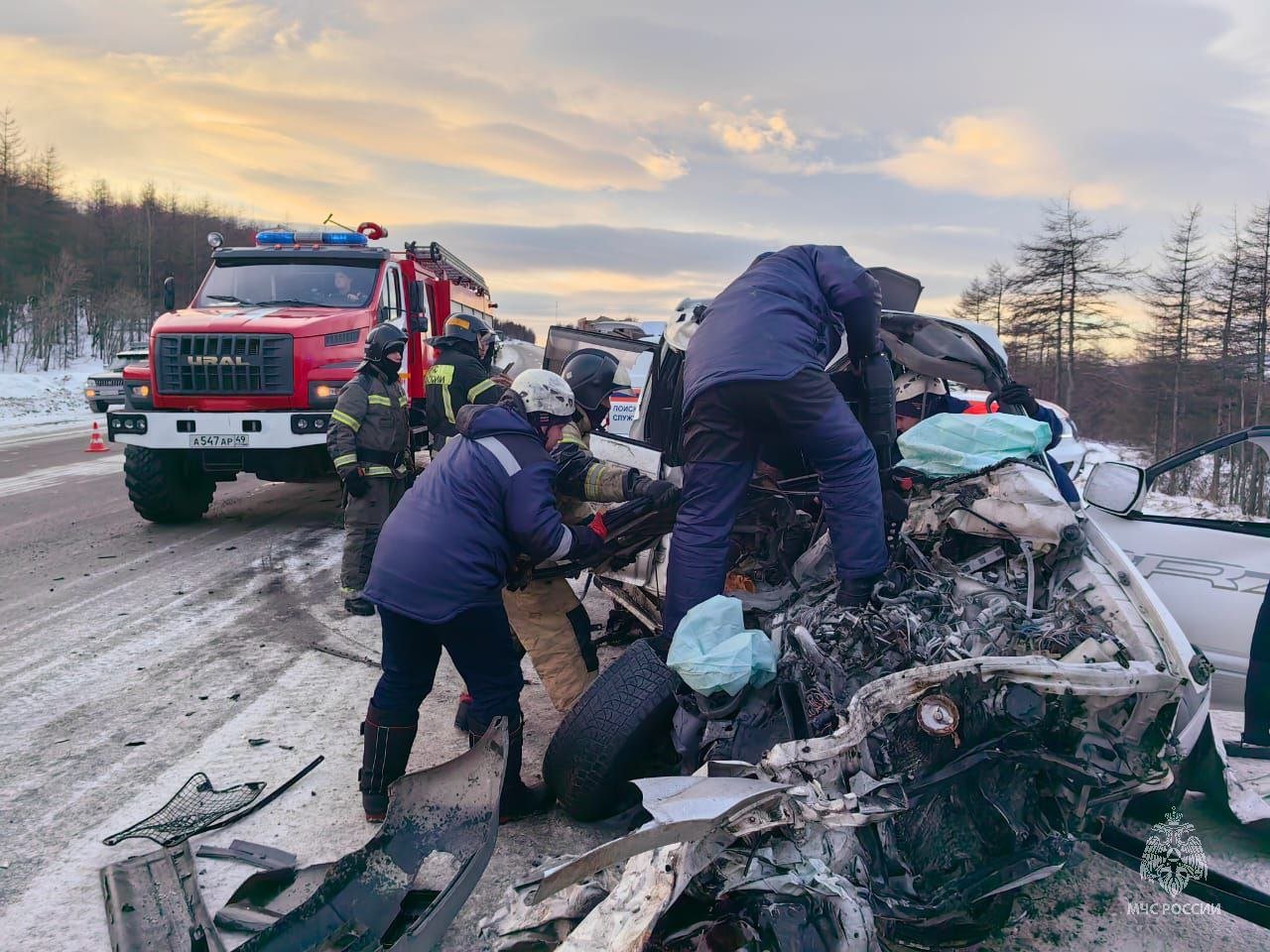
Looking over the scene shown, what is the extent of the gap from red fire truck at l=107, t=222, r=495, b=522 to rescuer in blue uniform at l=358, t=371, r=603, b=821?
4818 mm

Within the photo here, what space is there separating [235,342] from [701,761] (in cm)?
649

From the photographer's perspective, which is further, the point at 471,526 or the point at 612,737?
the point at 471,526

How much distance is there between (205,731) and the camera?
3.83 metres

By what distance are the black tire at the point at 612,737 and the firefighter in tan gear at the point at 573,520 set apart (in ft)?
2.38

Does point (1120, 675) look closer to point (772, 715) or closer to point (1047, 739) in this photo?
point (1047, 739)

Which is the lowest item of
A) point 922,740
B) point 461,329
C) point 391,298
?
point 922,740

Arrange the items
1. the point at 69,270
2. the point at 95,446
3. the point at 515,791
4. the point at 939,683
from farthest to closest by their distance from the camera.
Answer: the point at 69,270
the point at 95,446
the point at 515,791
the point at 939,683

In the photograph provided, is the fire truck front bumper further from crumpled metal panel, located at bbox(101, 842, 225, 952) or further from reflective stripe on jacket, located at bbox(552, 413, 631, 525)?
crumpled metal panel, located at bbox(101, 842, 225, 952)

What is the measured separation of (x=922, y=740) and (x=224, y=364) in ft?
23.6

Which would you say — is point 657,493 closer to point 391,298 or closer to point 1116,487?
point 1116,487

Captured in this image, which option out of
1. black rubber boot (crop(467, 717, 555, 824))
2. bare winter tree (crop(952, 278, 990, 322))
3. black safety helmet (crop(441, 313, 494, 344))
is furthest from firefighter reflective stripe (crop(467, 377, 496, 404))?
bare winter tree (crop(952, 278, 990, 322))

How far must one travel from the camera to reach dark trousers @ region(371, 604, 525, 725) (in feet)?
10.1

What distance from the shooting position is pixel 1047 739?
2.31 meters

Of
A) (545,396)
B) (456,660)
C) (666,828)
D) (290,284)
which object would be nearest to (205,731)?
(456,660)
